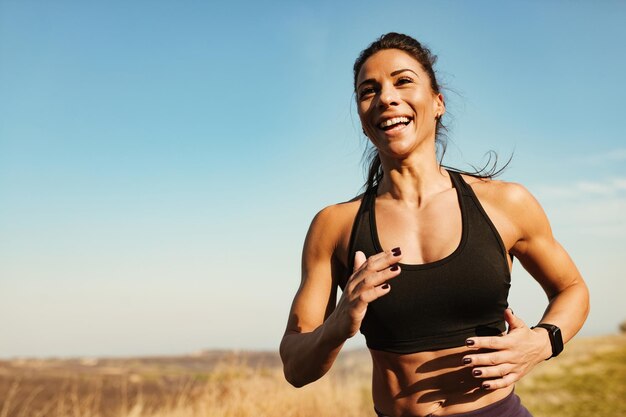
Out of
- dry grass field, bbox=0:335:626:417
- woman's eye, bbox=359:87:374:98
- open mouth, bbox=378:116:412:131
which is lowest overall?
dry grass field, bbox=0:335:626:417

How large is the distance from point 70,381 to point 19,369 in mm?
2202

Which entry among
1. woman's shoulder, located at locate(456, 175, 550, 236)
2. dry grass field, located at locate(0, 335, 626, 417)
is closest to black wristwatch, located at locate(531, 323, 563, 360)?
woman's shoulder, located at locate(456, 175, 550, 236)

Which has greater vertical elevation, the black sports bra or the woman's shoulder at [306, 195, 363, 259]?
the woman's shoulder at [306, 195, 363, 259]

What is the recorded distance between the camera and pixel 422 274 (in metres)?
2.71

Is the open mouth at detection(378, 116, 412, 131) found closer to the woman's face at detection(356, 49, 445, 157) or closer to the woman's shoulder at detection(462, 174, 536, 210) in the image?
the woman's face at detection(356, 49, 445, 157)

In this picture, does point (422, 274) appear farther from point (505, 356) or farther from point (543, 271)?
point (543, 271)

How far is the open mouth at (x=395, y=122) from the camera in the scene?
2.97 metres

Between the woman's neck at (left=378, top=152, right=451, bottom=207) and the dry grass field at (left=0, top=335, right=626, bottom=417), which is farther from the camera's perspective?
the dry grass field at (left=0, top=335, right=626, bottom=417)

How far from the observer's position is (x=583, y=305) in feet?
10.1

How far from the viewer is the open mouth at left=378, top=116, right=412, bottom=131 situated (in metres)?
2.97

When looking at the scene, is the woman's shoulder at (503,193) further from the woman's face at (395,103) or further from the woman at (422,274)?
the woman's face at (395,103)

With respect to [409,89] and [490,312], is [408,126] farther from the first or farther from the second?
[490,312]

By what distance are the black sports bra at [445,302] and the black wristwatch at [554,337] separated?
0.82ft

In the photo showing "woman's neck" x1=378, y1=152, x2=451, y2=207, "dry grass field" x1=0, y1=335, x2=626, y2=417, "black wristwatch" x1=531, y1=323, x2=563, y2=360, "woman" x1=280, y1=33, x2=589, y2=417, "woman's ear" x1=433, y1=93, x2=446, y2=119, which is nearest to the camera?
"woman" x1=280, y1=33, x2=589, y2=417
